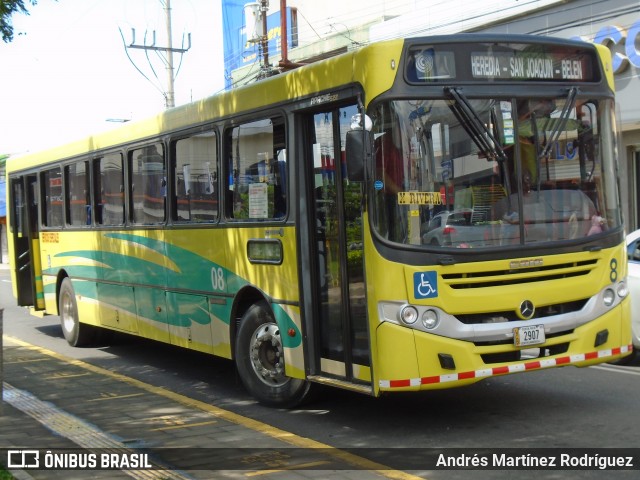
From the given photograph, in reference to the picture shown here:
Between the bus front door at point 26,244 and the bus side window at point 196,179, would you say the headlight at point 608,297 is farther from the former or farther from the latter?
the bus front door at point 26,244

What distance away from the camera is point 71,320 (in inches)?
554

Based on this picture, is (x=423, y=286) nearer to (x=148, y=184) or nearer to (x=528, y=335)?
(x=528, y=335)

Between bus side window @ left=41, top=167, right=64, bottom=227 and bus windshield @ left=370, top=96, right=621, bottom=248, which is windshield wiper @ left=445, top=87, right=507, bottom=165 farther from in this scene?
bus side window @ left=41, top=167, right=64, bottom=227

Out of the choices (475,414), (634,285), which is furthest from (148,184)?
(634,285)

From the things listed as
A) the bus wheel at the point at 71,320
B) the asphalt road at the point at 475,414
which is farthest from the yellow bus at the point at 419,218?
the bus wheel at the point at 71,320

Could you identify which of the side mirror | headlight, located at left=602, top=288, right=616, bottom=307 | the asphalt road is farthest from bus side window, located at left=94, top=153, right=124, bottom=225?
headlight, located at left=602, top=288, right=616, bottom=307

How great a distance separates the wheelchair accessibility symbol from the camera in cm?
686

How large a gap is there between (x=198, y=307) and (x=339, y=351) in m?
2.65

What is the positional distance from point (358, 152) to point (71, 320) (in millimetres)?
8557

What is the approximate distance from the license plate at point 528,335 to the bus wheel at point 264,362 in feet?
7.27

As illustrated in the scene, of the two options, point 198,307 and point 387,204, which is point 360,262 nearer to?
point 387,204

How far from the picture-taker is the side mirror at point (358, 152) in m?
6.88

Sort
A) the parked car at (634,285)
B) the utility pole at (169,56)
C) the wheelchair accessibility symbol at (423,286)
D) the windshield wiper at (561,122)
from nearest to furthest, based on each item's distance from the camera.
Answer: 1. the wheelchair accessibility symbol at (423,286)
2. the windshield wiper at (561,122)
3. the parked car at (634,285)
4. the utility pole at (169,56)

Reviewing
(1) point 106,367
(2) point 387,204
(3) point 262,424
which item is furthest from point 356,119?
(1) point 106,367
